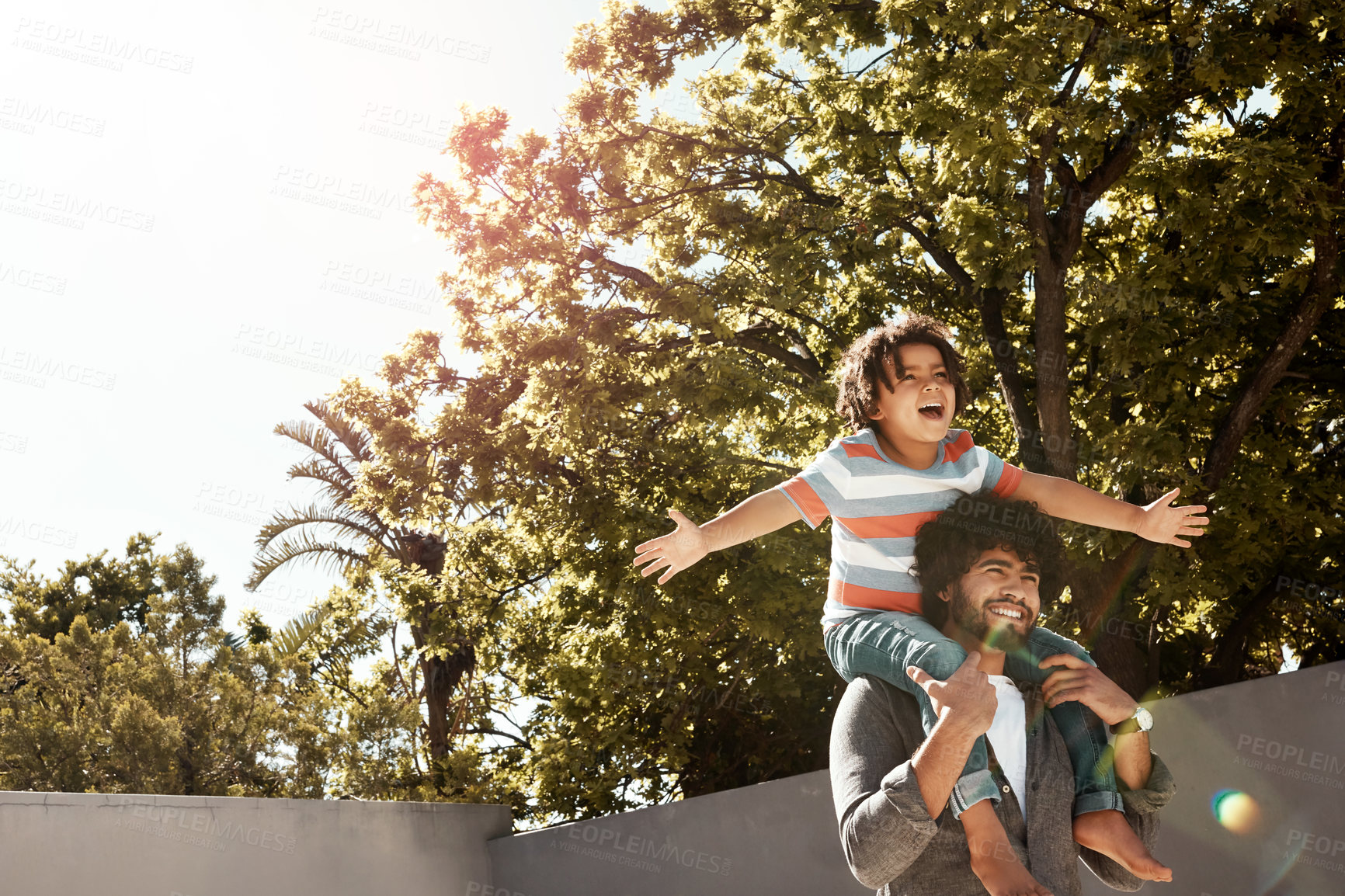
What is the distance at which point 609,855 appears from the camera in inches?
352

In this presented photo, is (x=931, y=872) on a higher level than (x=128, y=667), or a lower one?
→ lower

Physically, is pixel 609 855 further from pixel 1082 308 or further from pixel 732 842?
pixel 1082 308

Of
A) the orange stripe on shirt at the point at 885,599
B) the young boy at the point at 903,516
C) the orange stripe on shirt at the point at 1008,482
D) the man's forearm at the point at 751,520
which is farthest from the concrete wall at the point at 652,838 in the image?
the orange stripe on shirt at the point at 1008,482

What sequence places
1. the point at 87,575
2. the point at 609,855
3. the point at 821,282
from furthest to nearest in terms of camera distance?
the point at 87,575
the point at 821,282
the point at 609,855

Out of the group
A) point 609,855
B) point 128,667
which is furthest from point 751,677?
point 128,667

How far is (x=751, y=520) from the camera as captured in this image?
2.46m

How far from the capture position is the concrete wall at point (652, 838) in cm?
484

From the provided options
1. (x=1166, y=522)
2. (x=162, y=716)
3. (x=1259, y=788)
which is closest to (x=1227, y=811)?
(x=1259, y=788)

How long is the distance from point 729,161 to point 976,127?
4.07 meters

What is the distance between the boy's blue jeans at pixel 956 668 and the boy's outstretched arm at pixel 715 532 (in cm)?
31

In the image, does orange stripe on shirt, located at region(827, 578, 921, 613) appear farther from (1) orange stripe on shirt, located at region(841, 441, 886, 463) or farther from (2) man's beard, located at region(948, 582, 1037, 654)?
(1) orange stripe on shirt, located at region(841, 441, 886, 463)

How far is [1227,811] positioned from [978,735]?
6.35 m

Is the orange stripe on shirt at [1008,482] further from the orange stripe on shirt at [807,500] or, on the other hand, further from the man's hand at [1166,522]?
the orange stripe on shirt at [807,500]

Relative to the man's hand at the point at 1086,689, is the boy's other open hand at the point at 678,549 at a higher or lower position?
higher
